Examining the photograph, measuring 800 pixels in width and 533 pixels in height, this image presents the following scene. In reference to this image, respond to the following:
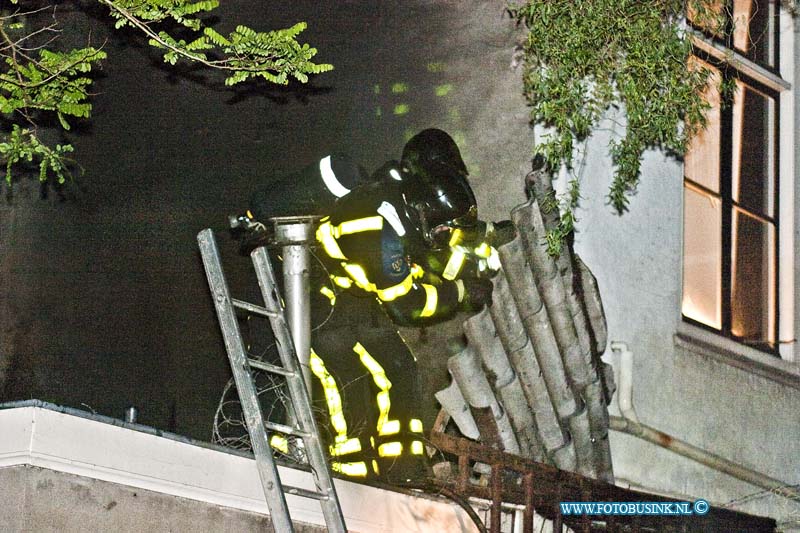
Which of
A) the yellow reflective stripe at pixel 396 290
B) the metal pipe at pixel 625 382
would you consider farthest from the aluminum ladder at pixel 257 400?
the metal pipe at pixel 625 382

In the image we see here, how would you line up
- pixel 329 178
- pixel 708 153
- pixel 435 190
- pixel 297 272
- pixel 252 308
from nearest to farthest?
pixel 252 308 → pixel 329 178 → pixel 297 272 → pixel 435 190 → pixel 708 153

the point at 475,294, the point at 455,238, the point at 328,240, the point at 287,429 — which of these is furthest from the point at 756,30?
the point at 287,429

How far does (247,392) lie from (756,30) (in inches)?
304

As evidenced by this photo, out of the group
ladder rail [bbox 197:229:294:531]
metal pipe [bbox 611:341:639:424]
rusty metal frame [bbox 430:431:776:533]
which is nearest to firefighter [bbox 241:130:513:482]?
rusty metal frame [bbox 430:431:776:533]

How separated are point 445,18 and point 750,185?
3469mm

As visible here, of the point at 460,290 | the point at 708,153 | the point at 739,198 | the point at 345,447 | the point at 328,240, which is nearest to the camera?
the point at 328,240

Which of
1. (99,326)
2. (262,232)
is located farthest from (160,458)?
(99,326)

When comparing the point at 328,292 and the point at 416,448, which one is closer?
the point at 416,448

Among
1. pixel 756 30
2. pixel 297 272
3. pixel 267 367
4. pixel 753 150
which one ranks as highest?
pixel 756 30

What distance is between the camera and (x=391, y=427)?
21.7 ft

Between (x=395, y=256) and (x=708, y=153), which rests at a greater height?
(x=708, y=153)

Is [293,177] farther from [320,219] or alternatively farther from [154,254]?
[154,254]

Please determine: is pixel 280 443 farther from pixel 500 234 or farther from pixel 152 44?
pixel 500 234

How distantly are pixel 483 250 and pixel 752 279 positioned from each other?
14.0 ft
